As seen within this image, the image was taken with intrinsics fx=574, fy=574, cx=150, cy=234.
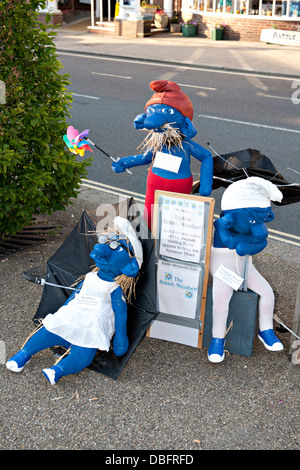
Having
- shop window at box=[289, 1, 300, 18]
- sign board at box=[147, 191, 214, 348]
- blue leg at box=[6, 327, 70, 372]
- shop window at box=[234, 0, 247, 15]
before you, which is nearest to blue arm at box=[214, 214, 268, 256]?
sign board at box=[147, 191, 214, 348]

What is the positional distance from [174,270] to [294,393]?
4.00 ft

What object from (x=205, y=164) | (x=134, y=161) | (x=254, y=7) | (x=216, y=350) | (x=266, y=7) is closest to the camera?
(x=216, y=350)

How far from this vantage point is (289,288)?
5.17 metres

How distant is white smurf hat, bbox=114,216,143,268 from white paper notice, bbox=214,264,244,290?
574 mm

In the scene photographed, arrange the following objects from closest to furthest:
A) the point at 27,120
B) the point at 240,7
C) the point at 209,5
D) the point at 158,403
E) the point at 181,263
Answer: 1. the point at 158,403
2. the point at 181,263
3. the point at 27,120
4. the point at 240,7
5. the point at 209,5

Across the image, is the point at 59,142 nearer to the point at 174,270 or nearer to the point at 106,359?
the point at 174,270

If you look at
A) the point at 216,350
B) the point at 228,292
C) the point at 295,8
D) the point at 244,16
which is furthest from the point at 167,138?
the point at 244,16

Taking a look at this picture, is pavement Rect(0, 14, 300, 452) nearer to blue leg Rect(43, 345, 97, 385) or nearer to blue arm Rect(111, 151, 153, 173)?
blue leg Rect(43, 345, 97, 385)

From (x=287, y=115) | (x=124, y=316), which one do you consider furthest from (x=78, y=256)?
(x=287, y=115)

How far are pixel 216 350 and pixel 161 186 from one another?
1368 millimetres

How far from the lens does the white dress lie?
4.04 meters

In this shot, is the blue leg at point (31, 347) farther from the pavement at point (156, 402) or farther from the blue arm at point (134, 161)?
the blue arm at point (134, 161)

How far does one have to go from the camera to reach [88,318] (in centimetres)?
405

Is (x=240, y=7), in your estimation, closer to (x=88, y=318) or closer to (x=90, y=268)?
(x=90, y=268)
